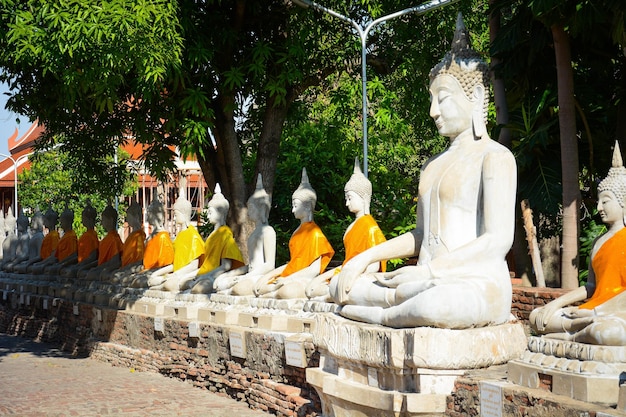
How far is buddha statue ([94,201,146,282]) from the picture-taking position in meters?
15.3

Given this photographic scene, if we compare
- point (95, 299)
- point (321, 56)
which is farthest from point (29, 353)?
point (321, 56)

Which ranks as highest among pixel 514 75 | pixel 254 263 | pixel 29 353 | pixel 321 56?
pixel 321 56

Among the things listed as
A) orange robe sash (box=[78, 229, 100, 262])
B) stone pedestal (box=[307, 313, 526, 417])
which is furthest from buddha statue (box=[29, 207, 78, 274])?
stone pedestal (box=[307, 313, 526, 417])

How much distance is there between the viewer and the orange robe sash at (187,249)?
13562 millimetres

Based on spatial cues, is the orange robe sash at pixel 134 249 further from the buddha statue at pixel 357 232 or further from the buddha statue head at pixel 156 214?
the buddha statue at pixel 357 232

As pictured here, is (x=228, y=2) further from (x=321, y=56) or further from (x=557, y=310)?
(x=557, y=310)

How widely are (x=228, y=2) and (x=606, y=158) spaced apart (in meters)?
6.43

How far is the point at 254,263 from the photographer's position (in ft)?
37.9

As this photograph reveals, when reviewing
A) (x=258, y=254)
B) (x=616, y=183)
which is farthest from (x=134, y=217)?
(x=616, y=183)

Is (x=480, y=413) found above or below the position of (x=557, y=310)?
below

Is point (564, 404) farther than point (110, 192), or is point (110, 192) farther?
point (110, 192)

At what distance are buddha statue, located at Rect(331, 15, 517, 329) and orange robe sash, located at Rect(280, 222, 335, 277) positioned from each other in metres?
3.29

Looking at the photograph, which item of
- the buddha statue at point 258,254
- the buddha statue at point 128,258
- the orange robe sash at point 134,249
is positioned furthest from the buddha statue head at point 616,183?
the orange robe sash at point 134,249

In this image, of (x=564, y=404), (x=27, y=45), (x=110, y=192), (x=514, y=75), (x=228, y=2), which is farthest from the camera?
(x=110, y=192)
